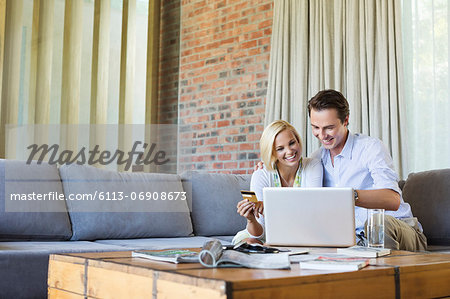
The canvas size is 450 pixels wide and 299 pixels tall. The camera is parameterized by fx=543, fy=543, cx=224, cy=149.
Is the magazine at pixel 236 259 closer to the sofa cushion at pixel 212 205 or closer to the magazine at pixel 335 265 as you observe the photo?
the magazine at pixel 335 265

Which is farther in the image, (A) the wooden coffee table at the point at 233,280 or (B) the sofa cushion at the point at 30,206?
(B) the sofa cushion at the point at 30,206

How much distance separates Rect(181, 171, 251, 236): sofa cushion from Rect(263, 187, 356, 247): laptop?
1367 mm

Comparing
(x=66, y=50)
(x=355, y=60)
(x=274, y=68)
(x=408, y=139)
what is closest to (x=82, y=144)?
(x=66, y=50)

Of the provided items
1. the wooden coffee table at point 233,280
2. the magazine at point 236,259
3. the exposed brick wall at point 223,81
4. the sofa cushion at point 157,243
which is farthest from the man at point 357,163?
the exposed brick wall at point 223,81

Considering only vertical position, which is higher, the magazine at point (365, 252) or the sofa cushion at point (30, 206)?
the sofa cushion at point (30, 206)

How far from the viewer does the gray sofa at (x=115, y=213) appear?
8.14 ft

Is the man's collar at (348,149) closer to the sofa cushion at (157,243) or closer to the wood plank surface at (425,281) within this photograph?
the sofa cushion at (157,243)

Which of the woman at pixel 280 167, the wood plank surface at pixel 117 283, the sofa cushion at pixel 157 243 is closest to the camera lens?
the wood plank surface at pixel 117 283

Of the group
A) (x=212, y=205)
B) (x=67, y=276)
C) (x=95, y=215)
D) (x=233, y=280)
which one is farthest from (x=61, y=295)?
(x=212, y=205)

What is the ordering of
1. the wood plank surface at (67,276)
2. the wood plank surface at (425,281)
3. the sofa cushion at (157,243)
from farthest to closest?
1. the sofa cushion at (157,243)
2. the wood plank surface at (67,276)
3. the wood plank surface at (425,281)

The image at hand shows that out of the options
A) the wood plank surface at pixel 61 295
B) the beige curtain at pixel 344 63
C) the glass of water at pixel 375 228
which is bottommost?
the wood plank surface at pixel 61 295

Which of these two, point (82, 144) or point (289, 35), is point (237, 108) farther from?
point (82, 144)

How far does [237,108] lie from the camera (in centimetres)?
461

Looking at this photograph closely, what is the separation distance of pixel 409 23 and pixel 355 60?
0.42 metres
